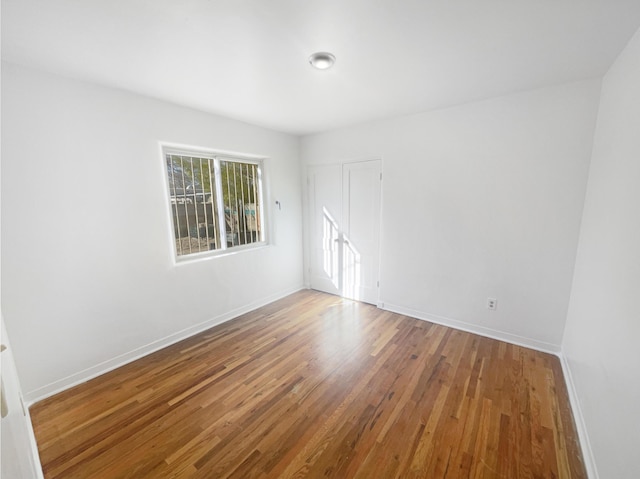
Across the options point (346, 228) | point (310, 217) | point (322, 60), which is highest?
point (322, 60)

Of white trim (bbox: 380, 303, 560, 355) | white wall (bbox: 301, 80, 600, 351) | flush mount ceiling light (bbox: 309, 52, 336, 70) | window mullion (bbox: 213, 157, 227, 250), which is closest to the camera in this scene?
flush mount ceiling light (bbox: 309, 52, 336, 70)

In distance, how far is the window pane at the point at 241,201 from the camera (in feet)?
10.6

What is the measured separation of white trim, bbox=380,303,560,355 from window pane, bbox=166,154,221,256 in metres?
2.44

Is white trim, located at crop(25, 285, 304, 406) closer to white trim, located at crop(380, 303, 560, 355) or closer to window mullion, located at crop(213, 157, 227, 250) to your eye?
window mullion, located at crop(213, 157, 227, 250)

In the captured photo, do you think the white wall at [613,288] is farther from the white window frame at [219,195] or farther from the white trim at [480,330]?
the white window frame at [219,195]

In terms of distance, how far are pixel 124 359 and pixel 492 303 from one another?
3.60m

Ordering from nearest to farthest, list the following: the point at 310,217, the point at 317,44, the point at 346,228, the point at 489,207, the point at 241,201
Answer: the point at 317,44, the point at 489,207, the point at 241,201, the point at 346,228, the point at 310,217

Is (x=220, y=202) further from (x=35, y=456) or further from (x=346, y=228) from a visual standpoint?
(x=35, y=456)

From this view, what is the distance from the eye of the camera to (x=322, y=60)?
172cm

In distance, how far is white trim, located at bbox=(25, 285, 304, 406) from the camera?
196 centimetres

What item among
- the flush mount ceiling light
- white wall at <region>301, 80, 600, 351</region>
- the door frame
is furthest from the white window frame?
the flush mount ceiling light

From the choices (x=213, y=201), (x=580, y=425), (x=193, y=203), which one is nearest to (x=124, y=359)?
(x=193, y=203)

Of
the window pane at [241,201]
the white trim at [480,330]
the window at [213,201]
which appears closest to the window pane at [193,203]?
the window at [213,201]

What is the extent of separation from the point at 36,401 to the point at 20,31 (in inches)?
96.1
